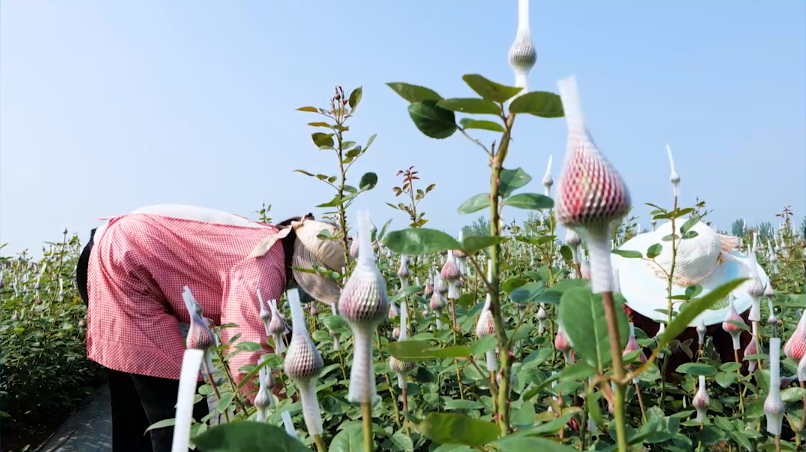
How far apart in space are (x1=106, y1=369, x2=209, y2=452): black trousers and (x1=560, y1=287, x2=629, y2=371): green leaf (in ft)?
8.82

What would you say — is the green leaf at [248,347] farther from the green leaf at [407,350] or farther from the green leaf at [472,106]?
the green leaf at [472,106]

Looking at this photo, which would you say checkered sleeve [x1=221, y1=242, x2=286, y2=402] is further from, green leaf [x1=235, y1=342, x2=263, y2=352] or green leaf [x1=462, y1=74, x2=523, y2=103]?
green leaf [x1=462, y1=74, x2=523, y2=103]

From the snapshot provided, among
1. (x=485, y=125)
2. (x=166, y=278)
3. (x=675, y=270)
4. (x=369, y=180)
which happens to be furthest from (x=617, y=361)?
(x=166, y=278)

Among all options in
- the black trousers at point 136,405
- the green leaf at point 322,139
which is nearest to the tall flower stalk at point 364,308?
the green leaf at point 322,139

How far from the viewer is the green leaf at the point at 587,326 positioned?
1.51 ft

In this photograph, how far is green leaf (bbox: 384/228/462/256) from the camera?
58 cm

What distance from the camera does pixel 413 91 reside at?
63cm

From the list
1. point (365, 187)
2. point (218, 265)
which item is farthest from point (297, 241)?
point (365, 187)

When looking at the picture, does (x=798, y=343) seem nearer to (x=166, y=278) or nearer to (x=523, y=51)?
(x=523, y=51)

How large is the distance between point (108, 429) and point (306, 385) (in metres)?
4.30

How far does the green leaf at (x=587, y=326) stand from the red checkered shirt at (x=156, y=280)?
2255 millimetres

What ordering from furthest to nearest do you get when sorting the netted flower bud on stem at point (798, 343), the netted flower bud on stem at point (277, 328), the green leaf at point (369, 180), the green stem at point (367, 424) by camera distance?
the green leaf at point (369, 180)
the netted flower bud on stem at point (277, 328)
the netted flower bud on stem at point (798, 343)
the green stem at point (367, 424)

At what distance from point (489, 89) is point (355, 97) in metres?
1.32

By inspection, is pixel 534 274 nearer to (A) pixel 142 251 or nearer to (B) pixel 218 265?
(B) pixel 218 265
